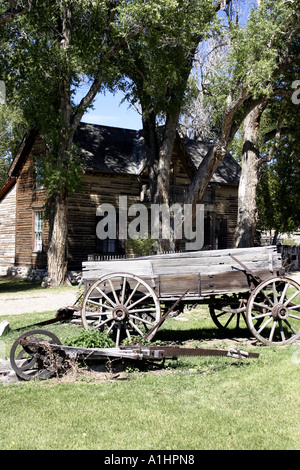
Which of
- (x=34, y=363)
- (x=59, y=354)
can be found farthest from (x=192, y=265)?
(x=34, y=363)

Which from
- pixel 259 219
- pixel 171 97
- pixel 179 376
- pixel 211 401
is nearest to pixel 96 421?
pixel 211 401

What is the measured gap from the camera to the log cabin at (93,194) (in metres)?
23.8

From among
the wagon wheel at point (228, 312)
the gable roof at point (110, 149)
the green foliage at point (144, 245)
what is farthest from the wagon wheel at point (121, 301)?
the gable roof at point (110, 149)

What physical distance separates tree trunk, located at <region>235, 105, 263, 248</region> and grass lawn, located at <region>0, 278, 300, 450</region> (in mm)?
14144

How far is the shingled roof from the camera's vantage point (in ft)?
78.8

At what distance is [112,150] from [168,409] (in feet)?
69.1

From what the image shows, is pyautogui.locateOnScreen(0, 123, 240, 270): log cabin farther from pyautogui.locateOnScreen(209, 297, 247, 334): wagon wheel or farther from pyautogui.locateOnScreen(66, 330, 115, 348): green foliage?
pyautogui.locateOnScreen(66, 330, 115, 348): green foliage

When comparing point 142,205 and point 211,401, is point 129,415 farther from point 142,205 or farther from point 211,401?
point 142,205

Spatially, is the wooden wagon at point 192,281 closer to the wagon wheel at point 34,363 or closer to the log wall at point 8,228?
the wagon wheel at point 34,363

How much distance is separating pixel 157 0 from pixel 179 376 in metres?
15.2

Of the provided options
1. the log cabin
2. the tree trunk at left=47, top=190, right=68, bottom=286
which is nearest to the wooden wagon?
the tree trunk at left=47, top=190, right=68, bottom=286

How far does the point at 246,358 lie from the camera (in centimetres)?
719

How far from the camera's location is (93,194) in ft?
78.9

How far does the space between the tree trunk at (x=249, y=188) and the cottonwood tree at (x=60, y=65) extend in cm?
646
